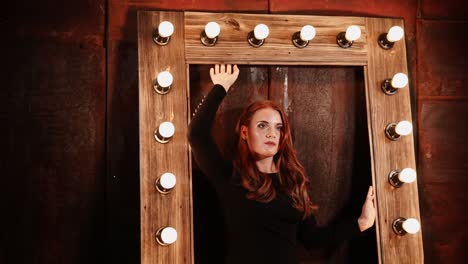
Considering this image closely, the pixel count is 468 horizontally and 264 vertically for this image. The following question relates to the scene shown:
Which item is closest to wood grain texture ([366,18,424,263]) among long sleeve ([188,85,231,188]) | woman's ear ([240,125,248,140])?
woman's ear ([240,125,248,140])

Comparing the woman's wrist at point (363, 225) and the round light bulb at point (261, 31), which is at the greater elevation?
the round light bulb at point (261, 31)

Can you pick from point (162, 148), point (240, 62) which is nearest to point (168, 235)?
point (162, 148)

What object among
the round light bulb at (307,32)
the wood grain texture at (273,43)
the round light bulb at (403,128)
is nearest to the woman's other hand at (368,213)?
the round light bulb at (403,128)

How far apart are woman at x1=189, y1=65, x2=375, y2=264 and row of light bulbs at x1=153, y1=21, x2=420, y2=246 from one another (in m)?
0.12

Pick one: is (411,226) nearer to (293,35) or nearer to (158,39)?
(293,35)

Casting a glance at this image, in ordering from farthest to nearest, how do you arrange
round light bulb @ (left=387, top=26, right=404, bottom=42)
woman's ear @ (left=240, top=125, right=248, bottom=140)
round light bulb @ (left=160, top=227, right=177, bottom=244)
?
round light bulb @ (left=387, top=26, right=404, bottom=42), woman's ear @ (left=240, top=125, right=248, bottom=140), round light bulb @ (left=160, top=227, right=177, bottom=244)

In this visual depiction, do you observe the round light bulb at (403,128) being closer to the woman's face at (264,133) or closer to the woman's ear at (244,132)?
the woman's face at (264,133)

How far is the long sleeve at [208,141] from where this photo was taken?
1630 millimetres

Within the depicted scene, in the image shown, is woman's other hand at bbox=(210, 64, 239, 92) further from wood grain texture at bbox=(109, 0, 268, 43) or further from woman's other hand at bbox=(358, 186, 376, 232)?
woman's other hand at bbox=(358, 186, 376, 232)

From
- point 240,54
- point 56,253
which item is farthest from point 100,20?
point 56,253

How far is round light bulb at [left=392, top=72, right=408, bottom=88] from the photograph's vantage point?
5.94ft

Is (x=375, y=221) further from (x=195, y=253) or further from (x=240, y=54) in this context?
(x=240, y=54)

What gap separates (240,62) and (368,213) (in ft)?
2.53

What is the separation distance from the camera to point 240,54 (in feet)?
5.79
